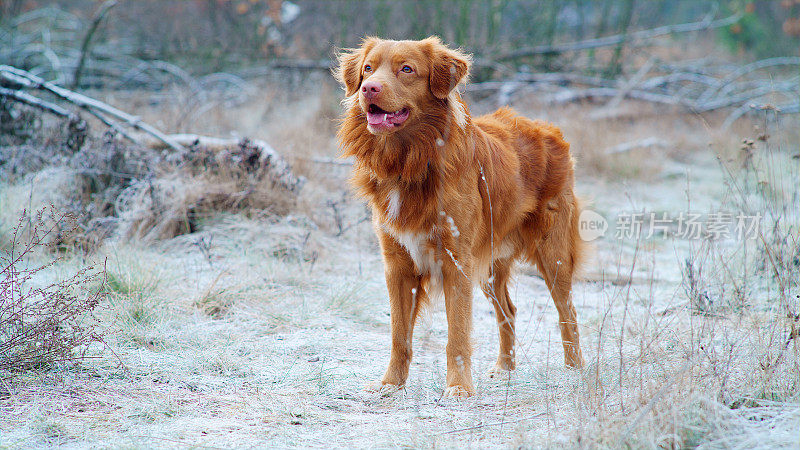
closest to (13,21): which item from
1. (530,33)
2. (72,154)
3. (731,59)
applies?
(72,154)

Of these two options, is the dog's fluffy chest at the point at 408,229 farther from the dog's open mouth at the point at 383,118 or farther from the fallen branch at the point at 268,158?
the fallen branch at the point at 268,158

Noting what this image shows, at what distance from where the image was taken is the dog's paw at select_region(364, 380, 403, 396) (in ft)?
10.3

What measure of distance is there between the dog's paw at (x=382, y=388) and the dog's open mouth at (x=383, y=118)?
1.26 metres

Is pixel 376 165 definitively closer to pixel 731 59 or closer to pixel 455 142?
pixel 455 142

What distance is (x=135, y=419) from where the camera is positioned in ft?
8.73

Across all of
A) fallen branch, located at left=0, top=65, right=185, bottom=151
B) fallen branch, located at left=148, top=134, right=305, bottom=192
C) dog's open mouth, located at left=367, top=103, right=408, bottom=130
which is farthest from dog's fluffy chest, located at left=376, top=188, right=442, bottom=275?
fallen branch, located at left=0, top=65, right=185, bottom=151

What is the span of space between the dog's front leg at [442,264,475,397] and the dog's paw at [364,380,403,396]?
0.26 metres

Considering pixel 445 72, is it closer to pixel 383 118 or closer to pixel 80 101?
pixel 383 118

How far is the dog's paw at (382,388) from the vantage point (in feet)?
10.3

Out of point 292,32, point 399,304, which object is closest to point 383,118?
point 399,304

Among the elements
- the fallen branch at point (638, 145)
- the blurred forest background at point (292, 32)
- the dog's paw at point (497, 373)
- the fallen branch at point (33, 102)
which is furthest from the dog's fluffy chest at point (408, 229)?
the blurred forest background at point (292, 32)

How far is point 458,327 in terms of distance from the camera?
3088mm

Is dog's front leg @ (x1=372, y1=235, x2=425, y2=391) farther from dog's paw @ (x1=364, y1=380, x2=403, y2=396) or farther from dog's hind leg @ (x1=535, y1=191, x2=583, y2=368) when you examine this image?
dog's hind leg @ (x1=535, y1=191, x2=583, y2=368)

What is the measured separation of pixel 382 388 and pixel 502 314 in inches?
38.1
